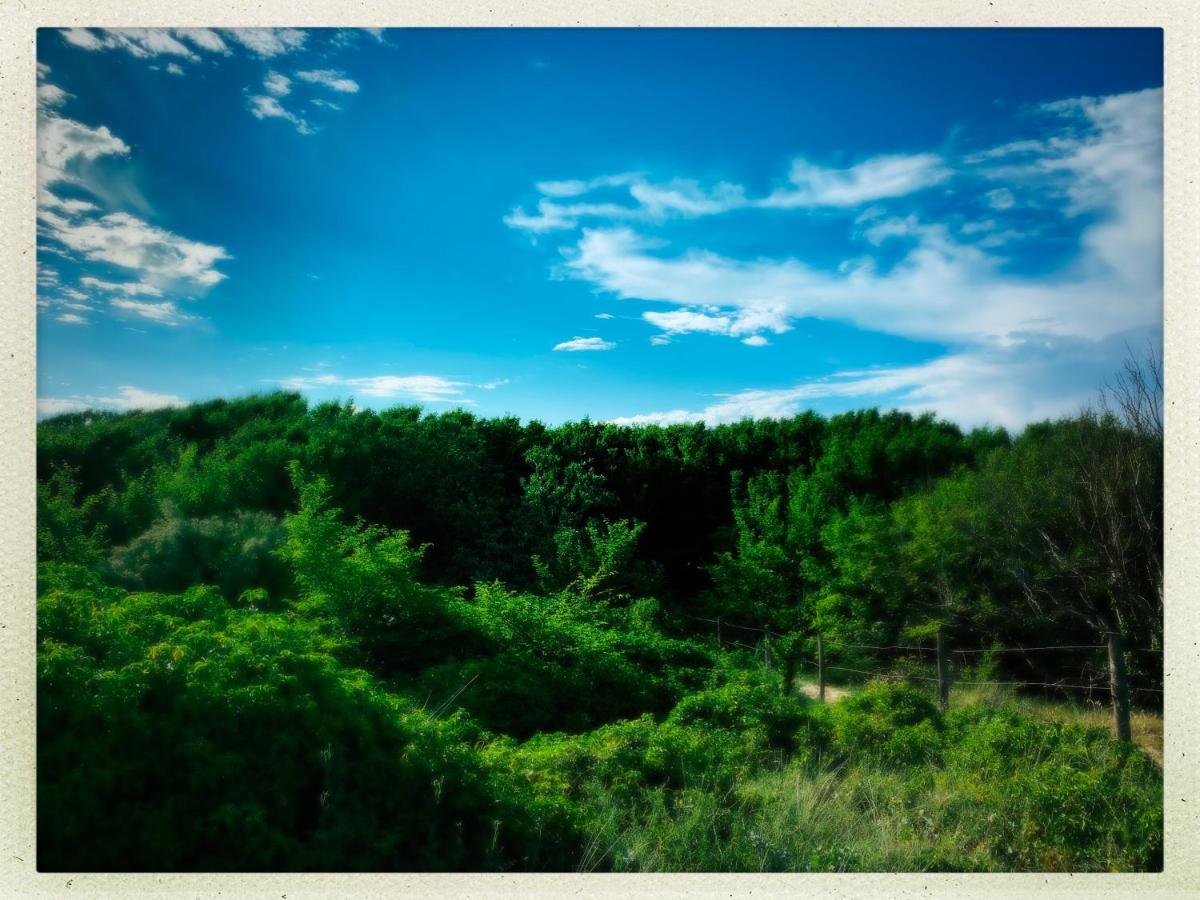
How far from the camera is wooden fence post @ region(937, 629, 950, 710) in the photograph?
252 inches

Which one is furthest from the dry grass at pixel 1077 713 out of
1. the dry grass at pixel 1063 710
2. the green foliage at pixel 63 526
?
the green foliage at pixel 63 526

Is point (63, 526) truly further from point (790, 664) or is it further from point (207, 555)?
point (790, 664)

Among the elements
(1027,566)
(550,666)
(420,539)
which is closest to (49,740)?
(550,666)

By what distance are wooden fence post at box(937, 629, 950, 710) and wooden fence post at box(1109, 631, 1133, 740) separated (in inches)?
64.8

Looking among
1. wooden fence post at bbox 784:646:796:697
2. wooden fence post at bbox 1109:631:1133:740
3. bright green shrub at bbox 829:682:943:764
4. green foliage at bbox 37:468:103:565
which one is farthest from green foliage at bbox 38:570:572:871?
wooden fence post at bbox 784:646:796:697

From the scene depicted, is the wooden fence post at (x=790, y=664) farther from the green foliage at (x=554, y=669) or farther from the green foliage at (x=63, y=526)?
the green foliage at (x=63, y=526)

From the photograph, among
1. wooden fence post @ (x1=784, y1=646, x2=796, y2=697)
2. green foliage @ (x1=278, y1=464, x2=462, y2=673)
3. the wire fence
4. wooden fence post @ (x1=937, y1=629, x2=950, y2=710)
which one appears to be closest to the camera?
the wire fence

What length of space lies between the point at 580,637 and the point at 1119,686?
4000 millimetres

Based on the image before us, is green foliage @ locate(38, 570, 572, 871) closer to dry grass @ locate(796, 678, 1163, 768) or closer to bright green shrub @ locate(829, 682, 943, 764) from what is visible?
bright green shrub @ locate(829, 682, 943, 764)

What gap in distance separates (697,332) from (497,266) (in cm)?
173

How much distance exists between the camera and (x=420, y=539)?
29.9ft

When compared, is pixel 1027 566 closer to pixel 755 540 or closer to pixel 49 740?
pixel 755 540

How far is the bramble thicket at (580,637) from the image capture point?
114 inches

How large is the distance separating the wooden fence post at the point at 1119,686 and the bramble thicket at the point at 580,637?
22 centimetres
